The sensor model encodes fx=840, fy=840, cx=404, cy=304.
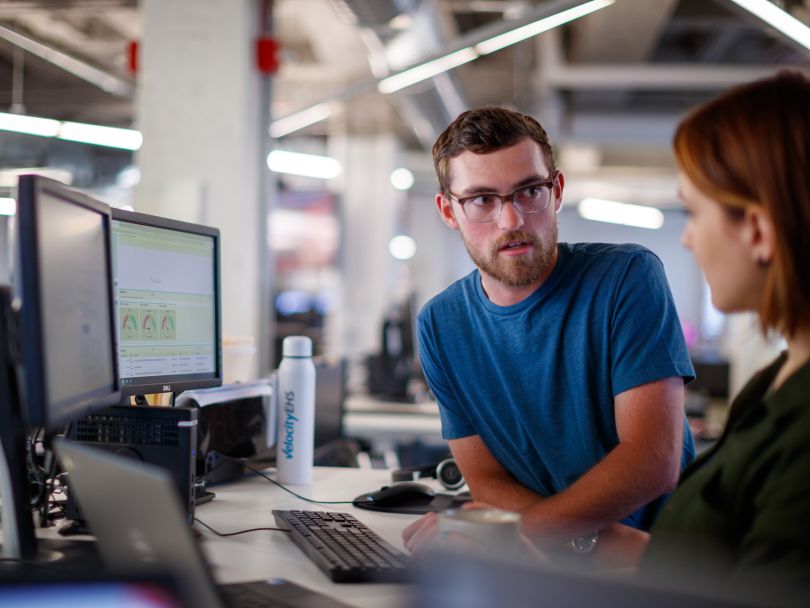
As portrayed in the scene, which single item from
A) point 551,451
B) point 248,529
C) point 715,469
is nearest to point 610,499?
point 551,451

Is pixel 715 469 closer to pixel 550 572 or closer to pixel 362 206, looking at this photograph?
pixel 550 572

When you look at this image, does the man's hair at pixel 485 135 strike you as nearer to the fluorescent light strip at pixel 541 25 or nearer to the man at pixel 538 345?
the man at pixel 538 345

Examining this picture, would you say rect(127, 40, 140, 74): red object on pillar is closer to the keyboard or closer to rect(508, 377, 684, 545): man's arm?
the keyboard

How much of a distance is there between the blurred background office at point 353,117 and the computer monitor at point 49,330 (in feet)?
0.36

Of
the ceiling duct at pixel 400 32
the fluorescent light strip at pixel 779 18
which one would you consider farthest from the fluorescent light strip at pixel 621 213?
the fluorescent light strip at pixel 779 18

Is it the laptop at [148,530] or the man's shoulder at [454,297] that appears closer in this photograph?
the laptop at [148,530]

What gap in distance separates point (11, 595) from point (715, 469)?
81 centimetres

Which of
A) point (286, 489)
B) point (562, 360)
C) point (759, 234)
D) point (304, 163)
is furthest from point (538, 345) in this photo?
point (304, 163)

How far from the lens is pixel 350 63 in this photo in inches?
300

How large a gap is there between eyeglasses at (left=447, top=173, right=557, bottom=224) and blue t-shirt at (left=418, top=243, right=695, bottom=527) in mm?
151

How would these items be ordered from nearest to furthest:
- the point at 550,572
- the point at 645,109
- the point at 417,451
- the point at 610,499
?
the point at 550,572, the point at 610,499, the point at 417,451, the point at 645,109

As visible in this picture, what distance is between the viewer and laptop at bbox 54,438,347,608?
830mm

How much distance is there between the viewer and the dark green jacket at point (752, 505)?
88cm

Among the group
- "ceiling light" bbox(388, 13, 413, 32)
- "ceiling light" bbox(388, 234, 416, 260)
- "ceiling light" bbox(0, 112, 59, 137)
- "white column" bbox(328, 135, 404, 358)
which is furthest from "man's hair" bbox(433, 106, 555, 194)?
"ceiling light" bbox(388, 234, 416, 260)
